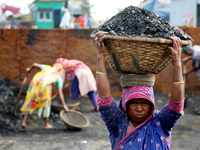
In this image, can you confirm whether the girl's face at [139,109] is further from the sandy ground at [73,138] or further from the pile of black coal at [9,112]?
the pile of black coal at [9,112]

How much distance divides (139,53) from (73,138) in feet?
12.3

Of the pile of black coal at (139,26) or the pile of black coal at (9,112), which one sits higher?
the pile of black coal at (139,26)

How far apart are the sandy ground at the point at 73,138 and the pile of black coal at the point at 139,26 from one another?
10.3 feet

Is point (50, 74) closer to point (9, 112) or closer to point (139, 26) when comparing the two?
point (9, 112)

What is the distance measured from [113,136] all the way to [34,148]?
2953mm

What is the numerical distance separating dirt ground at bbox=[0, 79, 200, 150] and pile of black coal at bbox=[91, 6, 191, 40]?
314 centimetres

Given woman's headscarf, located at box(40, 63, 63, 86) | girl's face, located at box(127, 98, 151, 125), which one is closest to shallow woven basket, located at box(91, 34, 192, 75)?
girl's face, located at box(127, 98, 151, 125)

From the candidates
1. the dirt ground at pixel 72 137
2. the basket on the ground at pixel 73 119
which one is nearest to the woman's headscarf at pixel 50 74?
the basket on the ground at pixel 73 119

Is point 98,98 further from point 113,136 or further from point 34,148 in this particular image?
point 34,148

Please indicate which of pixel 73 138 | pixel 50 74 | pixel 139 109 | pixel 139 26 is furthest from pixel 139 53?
pixel 50 74

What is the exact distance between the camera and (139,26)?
1900 millimetres

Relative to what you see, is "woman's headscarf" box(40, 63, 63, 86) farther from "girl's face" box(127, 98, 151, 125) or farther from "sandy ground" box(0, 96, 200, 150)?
"girl's face" box(127, 98, 151, 125)

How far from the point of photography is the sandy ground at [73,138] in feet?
15.4

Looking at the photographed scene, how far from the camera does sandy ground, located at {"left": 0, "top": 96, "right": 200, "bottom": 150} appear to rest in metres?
4.68
